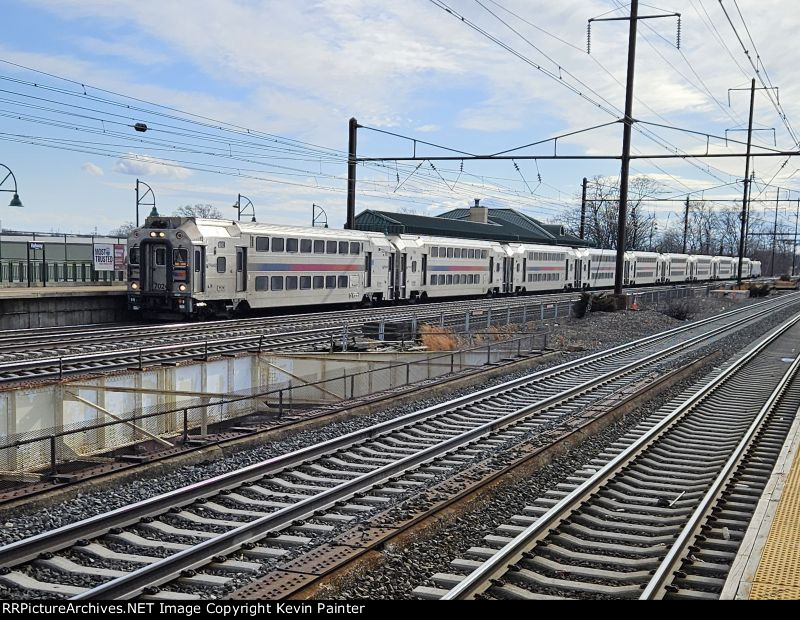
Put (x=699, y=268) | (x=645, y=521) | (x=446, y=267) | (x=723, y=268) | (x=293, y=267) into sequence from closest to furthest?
(x=645, y=521) → (x=293, y=267) → (x=446, y=267) → (x=699, y=268) → (x=723, y=268)

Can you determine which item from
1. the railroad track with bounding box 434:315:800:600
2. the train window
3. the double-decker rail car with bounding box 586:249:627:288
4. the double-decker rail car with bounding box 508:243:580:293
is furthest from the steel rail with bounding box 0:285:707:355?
the double-decker rail car with bounding box 586:249:627:288

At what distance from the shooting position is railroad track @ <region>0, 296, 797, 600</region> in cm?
699

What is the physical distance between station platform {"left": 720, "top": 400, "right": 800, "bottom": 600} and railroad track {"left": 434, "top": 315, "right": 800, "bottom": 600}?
359mm

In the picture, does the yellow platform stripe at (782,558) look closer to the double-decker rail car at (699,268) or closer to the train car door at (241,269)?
the train car door at (241,269)

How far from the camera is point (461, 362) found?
22.6 meters

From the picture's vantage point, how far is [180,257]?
2628cm

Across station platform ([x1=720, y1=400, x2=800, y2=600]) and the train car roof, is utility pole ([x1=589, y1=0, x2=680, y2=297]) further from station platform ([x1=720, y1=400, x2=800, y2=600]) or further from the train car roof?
station platform ([x1=720, y1=400, x2=800, y2=600])

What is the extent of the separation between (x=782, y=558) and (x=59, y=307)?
79.4ft

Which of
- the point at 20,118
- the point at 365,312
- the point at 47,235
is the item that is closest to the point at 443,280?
the point at 365,312

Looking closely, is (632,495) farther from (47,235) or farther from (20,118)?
(47,235)

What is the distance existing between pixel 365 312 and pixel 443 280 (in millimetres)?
10715

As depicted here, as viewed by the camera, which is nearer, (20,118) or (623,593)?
(623,593)

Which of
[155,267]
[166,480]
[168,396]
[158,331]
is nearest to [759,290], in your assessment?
[155,267]

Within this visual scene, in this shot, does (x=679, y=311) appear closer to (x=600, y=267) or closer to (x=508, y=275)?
(x=508, y=275)
